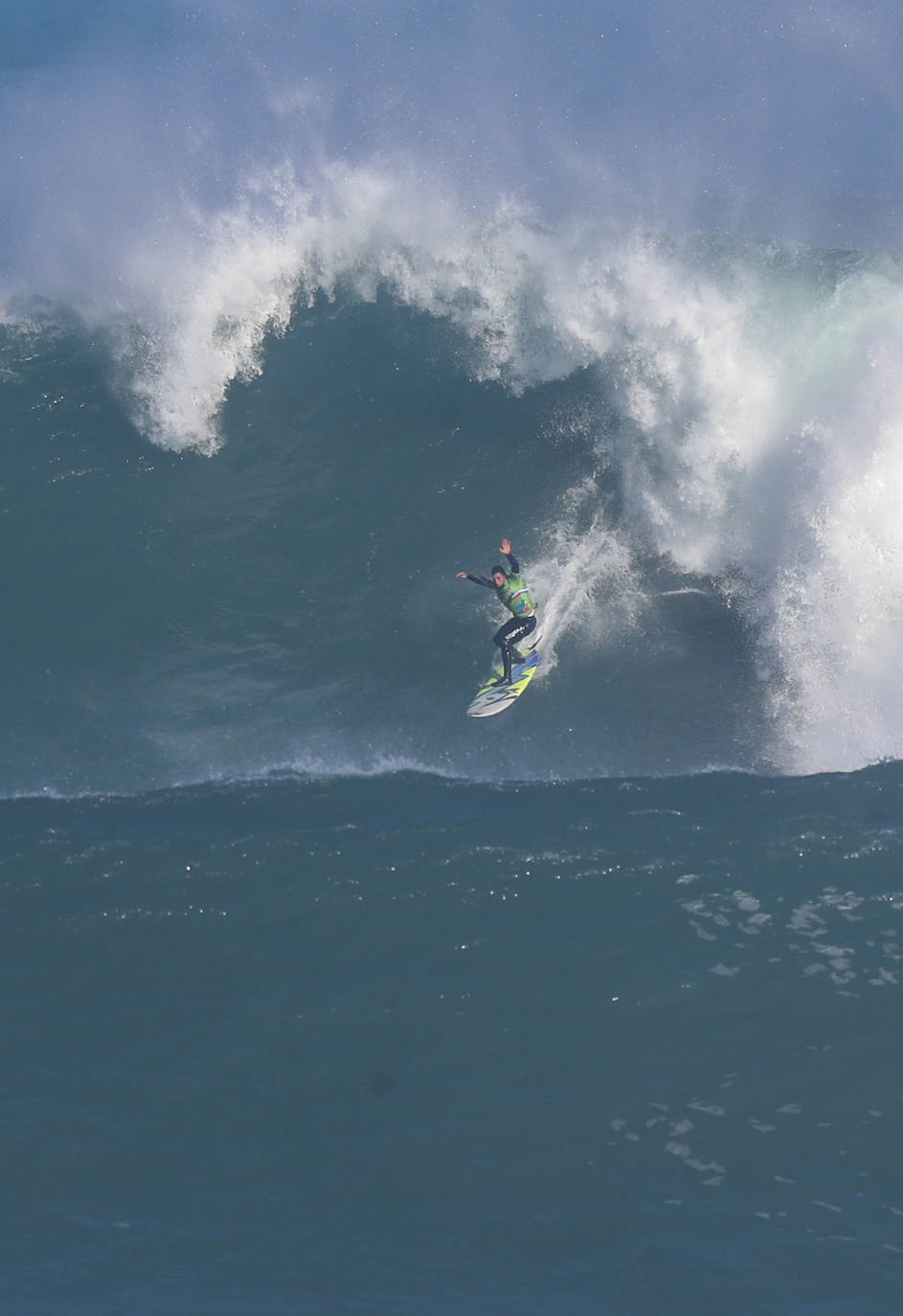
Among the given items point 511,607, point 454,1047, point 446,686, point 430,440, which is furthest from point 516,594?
point 454,1047

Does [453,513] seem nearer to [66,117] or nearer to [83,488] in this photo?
[83,488]

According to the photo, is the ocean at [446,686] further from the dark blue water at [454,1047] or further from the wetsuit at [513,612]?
the wetsuit at [513,612]

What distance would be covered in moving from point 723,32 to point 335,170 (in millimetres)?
11014

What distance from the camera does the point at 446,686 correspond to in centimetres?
2056

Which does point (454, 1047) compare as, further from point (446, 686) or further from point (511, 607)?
point (511, 607)

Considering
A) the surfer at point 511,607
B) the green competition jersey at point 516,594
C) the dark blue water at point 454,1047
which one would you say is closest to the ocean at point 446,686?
the dark blue water at point 454,1047

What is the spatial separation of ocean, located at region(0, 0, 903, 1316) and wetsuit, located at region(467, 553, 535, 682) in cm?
54

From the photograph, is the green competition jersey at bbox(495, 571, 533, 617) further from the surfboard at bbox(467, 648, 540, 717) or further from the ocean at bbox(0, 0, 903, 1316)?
the ocean at bbox(0, 0, 903, 1316)

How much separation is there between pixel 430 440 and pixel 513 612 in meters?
5.02

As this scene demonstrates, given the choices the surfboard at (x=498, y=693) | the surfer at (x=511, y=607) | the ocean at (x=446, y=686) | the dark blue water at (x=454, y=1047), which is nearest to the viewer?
the dark blue water at (x=454, y=1047)

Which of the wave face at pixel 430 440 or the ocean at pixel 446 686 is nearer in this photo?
the ocean at pixel 446 686

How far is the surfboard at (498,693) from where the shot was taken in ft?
66.3

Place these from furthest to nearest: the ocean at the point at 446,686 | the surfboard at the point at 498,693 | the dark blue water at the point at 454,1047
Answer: the surfboard at the point at 498,693
the ocean at the point at 446,686
the dark blue water at the point at 454,1047

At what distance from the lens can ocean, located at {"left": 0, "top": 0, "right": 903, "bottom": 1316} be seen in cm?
1577
